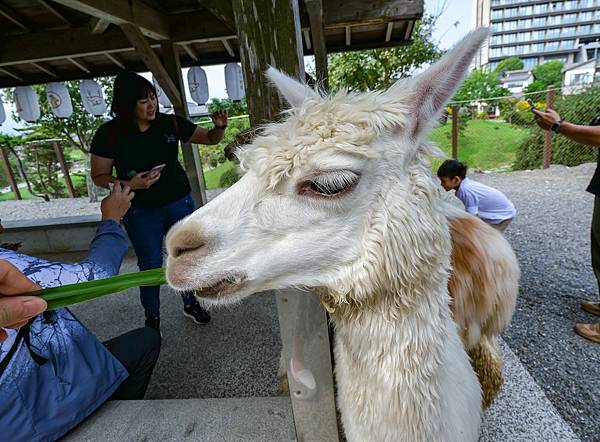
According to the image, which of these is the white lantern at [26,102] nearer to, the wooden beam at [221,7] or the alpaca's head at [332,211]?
the wooden beam at [221,7]

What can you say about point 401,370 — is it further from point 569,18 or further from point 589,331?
point 569,18

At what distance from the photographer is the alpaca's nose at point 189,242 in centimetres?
92

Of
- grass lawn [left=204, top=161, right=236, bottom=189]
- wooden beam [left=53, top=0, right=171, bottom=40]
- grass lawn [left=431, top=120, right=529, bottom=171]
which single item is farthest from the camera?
grass lawn [left=431, top=120, right=529, bottom=171]

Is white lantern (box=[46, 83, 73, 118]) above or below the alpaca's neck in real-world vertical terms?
above

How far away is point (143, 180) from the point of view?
2232 millimetres

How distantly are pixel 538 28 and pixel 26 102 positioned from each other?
113 metres

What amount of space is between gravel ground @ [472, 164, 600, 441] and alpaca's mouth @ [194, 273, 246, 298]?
2263mm

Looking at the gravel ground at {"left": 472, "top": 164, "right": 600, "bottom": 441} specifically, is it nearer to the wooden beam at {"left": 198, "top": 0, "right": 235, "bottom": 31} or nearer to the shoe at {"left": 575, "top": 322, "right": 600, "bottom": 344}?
the shoe at {"left": 575, "top": 322, "right": 600, "bottom": 344}

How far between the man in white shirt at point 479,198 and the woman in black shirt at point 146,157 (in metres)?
2.48

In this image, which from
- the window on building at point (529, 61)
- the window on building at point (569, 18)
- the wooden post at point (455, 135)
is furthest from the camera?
the window on building at point (569, 18)

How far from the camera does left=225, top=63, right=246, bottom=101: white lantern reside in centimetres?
591

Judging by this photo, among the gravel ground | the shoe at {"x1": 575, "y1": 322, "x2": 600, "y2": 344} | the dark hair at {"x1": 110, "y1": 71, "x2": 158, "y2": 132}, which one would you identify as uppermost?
the dark hair at {"x1": 110, "y1": 71, "x2": 158, "y2": 132}

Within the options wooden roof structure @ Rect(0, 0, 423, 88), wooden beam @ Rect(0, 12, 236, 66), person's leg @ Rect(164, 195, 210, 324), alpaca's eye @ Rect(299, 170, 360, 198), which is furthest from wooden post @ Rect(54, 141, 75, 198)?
alpaca's eye @ Rect(299, 170, 360, 198)

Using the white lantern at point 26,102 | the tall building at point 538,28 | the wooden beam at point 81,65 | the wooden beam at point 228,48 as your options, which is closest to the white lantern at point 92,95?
the wooden beam at point 81,65
